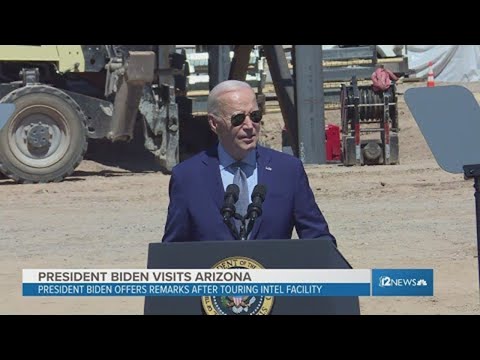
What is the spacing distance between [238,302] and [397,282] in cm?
50

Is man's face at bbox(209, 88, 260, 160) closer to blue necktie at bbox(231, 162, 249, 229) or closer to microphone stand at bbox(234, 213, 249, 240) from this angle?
blue necktie at bbox(231, 162, 249, 229)

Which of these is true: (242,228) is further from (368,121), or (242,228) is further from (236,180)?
(368,121)

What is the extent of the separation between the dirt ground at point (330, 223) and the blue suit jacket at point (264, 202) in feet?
10.9

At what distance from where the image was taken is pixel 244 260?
12.5 feet

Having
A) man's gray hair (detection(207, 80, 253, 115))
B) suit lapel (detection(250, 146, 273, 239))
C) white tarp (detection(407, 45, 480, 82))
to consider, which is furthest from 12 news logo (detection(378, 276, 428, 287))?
white tarp (detection(407, 45, 480, 82))

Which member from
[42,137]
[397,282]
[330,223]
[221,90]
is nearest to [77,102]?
[42,137]

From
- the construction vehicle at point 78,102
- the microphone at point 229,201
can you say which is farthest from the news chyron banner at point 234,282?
the construction vehicle at point 78,102

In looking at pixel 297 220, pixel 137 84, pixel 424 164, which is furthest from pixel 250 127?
pixel 424 164

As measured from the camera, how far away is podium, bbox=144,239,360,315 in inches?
149

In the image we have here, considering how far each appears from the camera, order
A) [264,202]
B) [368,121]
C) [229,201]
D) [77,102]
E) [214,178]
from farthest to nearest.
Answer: [368,121]
[77,102]
[214,178]
[264,202]
[229,201]

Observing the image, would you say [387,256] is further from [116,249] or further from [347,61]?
[347,61]

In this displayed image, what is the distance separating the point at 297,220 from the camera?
459 centimetres

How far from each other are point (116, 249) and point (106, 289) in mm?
7380

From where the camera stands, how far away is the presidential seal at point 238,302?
3.78m
